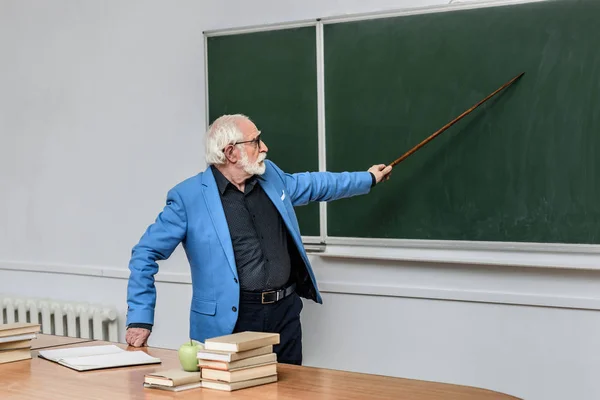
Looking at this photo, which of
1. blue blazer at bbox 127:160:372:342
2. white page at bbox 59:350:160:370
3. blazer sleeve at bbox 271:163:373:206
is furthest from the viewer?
blazer sleeve at bbox 271:163:373:206

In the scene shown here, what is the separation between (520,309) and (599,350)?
0.37 m

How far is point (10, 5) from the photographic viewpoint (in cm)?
523

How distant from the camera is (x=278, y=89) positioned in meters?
4.15

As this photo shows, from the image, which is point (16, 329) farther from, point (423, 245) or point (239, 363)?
point (423, 245)

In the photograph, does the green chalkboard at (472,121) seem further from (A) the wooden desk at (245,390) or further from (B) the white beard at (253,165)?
(A) the wooden desk at (245,390)

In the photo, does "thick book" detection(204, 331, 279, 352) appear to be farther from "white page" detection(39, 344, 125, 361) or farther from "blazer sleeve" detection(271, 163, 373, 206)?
"blazer sleeve" detection(271, 163, 373, 206)

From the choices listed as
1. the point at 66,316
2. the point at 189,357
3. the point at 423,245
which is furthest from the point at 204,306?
the point at 66,316

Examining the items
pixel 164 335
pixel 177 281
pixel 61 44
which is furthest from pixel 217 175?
pixel 61 44

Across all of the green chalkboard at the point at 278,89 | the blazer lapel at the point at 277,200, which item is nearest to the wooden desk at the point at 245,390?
the blazer lapel at the point at 277,200

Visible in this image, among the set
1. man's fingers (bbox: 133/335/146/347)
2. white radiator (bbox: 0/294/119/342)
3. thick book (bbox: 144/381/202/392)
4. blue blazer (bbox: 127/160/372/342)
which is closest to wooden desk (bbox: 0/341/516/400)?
thick book (bbox: 144/381/202/392)

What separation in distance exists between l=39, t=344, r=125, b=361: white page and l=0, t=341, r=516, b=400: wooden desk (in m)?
0.16

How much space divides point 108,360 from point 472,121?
1.91 metres

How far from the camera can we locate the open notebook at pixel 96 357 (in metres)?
2.70

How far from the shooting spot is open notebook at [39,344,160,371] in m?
2.70
